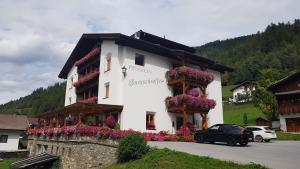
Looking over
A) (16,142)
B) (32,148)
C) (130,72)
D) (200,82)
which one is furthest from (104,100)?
(16,142)

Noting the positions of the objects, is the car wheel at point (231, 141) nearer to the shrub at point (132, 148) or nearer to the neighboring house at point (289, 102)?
the shrub at point (132, 148)

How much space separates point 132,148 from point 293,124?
3059cm

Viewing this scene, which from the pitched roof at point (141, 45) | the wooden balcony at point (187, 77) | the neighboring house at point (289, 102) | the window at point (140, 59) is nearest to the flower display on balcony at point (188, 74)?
the wooden balcony at point (187, 77)

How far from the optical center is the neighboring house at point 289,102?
39.0 meters

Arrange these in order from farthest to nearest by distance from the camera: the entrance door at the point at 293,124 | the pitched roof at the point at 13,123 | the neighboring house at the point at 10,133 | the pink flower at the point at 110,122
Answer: the pitched roof at the point at 13,123
the neighboring house at the point at 10,133
the entrance door at the point at 293,124
the pink flower at the point at 110,122

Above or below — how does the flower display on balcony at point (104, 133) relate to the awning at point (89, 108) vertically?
below

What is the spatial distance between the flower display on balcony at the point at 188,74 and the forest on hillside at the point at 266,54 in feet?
222

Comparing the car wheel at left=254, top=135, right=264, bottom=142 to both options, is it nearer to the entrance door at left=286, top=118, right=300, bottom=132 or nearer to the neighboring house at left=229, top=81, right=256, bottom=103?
the entrance door at left=286, top=118, right=300, bottom=132

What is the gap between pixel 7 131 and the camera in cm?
5019

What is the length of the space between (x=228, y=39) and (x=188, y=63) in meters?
137

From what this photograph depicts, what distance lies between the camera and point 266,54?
364 feet

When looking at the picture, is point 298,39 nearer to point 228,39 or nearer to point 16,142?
point 228,39

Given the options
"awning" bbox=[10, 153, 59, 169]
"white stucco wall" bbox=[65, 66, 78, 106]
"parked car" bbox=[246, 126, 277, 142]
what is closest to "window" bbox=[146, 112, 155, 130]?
"awning" bbox=[10, 153, 59, 169]

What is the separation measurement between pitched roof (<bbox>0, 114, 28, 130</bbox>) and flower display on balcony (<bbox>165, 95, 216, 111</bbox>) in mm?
34340
